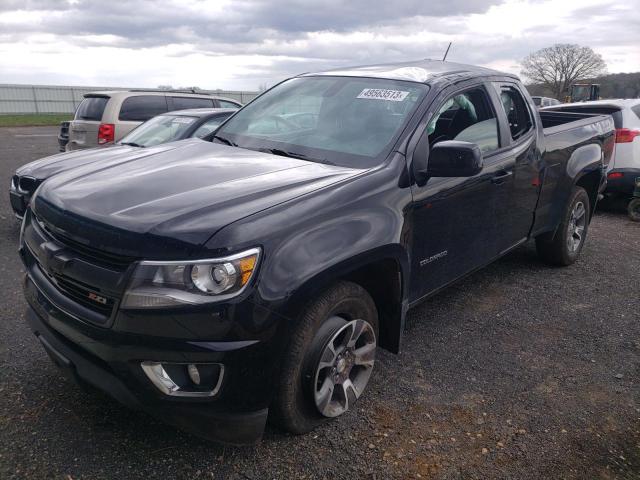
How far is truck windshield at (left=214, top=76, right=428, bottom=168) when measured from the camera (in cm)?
312

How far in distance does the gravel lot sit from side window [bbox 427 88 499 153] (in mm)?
1377

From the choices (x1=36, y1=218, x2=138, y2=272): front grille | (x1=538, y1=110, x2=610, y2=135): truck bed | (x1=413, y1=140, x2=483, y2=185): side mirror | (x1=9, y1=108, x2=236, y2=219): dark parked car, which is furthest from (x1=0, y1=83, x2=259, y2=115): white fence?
(x1=36, y1=218, x2=138, y2=272): front grille

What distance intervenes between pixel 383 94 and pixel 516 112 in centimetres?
143

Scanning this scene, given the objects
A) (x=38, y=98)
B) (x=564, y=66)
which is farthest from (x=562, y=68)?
(x=38, y=98)

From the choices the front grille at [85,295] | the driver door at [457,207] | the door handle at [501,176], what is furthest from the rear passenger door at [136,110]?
the front grille at [85,295]

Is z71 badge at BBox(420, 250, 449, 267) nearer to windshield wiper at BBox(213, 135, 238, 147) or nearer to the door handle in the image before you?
the door handle

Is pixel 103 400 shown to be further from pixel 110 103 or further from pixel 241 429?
pixel 110 103

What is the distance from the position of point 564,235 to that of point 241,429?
398 cm

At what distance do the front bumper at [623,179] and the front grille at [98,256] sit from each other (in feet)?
24.8

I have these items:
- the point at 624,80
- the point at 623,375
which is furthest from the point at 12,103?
the point at 623,375

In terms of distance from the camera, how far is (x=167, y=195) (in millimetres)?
2482

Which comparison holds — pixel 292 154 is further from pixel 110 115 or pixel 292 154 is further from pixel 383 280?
pixel 110 115

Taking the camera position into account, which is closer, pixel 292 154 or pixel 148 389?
pixel 148 389

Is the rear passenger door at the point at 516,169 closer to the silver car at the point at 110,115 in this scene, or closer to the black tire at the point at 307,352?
the black tire at the point at 307,352
